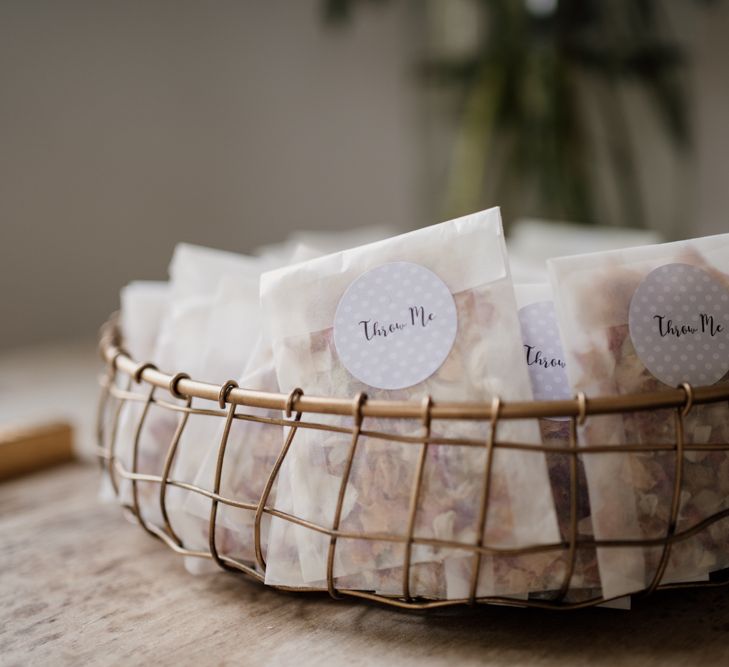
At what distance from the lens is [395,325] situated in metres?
0.49

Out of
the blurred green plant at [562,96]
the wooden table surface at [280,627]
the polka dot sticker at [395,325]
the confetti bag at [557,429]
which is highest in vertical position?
the blurred green plant at [562,96]

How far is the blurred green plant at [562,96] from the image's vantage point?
1.98 m

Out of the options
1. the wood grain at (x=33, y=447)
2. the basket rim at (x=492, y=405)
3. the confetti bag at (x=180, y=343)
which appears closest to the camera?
the basket rim at (x=492, y=405)

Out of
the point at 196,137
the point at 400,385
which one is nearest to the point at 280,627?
the point at 400,385

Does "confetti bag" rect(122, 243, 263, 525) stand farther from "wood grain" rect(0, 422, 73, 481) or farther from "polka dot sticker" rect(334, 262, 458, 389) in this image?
"wood grain" rect(0, 422, 73, 481)

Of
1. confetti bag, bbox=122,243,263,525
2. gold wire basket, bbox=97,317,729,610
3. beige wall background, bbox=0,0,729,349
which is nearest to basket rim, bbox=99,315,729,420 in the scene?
gold wire basket, bbox=97,317,729,610

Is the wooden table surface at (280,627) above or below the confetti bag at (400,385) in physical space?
below

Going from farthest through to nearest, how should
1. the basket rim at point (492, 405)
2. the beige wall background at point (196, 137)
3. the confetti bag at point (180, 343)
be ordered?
the beige wall background at point (196, 137), the confetti bag at point (180, 343), the basket rim at point (492, 405)

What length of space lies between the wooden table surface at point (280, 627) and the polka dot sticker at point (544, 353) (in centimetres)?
14

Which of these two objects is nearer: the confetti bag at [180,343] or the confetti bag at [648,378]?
the confetti bag at [648,378]

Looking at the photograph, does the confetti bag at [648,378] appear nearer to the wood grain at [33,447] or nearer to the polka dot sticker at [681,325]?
the polka dot sticker at [681,325]

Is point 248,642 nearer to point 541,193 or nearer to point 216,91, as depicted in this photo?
point 541,193

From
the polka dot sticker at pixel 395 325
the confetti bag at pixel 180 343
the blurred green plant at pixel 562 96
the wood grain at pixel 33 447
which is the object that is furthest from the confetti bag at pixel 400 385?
the blurred green plant at pixel 562 96

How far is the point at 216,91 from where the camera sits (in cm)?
223
